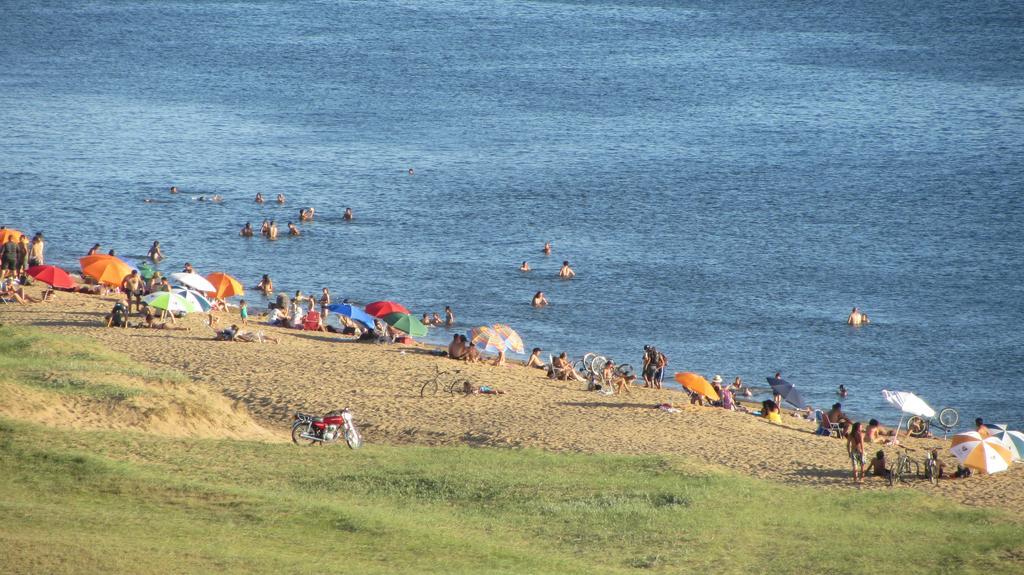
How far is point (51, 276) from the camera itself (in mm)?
36531

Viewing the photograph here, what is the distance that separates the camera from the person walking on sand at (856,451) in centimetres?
2491

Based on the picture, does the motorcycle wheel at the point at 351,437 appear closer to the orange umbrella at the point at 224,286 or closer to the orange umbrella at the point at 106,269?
the orange umbrella at the point at 224,286

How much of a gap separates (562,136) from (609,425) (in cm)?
4768

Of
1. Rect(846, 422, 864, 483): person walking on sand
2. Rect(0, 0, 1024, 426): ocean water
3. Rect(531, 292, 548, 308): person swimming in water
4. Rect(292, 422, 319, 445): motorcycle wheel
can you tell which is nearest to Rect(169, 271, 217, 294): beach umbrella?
Rect(0, 0, 1024, 426): ocean water

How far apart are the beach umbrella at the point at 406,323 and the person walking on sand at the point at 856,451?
13396 millimetres

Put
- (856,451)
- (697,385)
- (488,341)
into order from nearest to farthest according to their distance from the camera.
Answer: (856,451) → (697,385) → (488,341)

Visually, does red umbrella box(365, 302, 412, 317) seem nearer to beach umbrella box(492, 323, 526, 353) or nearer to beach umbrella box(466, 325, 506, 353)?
beach umbrella box(466, 325, 506, 353)

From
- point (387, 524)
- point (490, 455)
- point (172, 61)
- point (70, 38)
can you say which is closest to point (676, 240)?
point (490, 455)

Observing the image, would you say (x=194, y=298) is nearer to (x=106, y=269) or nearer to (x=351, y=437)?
(x=106, y=269)

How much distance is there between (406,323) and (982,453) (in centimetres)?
1581

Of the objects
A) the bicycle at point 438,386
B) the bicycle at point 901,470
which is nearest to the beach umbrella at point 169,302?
the bicycle at point 438,386

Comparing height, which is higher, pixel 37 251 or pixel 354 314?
pixel 37 251

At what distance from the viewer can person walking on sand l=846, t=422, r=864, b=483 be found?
2491 centimetres

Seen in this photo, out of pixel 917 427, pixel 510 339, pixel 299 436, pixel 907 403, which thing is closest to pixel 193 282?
pixel 510 339
